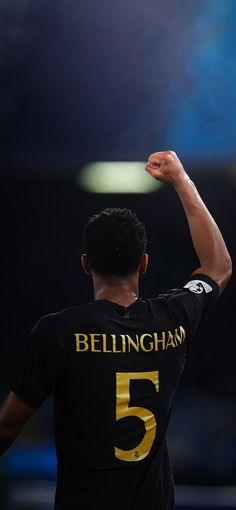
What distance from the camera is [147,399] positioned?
1.05m

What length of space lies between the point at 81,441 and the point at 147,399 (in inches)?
5.3

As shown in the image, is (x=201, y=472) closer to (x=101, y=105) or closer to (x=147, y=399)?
(x=101, y=105)

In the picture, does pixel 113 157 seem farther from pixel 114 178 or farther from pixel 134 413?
pixel 134 413

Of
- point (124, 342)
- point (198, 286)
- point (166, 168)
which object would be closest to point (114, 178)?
point (166, 168)

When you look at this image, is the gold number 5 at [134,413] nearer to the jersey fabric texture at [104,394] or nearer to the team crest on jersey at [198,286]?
the jersey fabric texture at [104,394]

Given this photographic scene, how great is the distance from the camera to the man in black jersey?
1.00 metres

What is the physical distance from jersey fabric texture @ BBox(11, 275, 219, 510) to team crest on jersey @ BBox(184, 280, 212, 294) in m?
0.11

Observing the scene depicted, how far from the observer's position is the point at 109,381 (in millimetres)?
1019

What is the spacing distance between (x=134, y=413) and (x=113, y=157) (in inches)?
87.4

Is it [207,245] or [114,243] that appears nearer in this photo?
[114,243]

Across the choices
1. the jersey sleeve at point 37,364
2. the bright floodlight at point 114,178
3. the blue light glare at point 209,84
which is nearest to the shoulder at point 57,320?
the jersey sleeve at point 37,364

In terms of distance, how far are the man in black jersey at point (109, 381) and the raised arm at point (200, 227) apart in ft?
0.45

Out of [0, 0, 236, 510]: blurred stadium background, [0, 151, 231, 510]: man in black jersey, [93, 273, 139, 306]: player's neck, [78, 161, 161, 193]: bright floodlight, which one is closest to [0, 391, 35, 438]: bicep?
[0, 151, 231, 510]: man in black jersey

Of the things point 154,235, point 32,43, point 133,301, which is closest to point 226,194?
point 154,235
